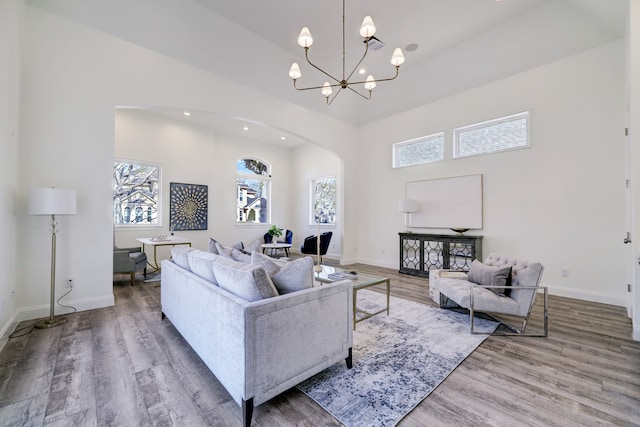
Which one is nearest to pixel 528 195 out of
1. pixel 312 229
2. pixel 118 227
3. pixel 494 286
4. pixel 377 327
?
pixel 494 286

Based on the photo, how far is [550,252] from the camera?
13.5 feet

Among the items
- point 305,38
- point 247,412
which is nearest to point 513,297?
point 247,412

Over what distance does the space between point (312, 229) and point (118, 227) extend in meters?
5.04

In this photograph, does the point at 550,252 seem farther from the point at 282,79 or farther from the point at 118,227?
the point at 118,227

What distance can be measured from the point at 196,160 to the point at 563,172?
7627 mm

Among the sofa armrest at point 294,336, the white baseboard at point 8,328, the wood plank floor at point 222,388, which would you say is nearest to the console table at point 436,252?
the wood plank floor at point 222,388

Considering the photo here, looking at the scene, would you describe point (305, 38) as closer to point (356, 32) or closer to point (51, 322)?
point (356, 32)

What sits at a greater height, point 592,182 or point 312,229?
point 592,182

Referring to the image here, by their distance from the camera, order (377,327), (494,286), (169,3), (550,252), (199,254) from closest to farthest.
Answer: (199,254)
(494,286)
(377,327)
(169,3)
(550,252)

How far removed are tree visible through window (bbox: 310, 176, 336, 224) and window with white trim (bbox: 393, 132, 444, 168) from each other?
2.31 m

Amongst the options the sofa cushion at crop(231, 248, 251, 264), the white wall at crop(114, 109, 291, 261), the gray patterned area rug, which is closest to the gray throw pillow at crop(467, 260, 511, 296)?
the gray patterned area rug

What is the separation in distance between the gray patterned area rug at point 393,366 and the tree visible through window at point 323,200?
495cm

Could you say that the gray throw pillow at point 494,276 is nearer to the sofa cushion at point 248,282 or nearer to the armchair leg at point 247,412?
the sofa cushion at point 248,282

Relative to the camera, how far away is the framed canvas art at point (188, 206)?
6.50 m
